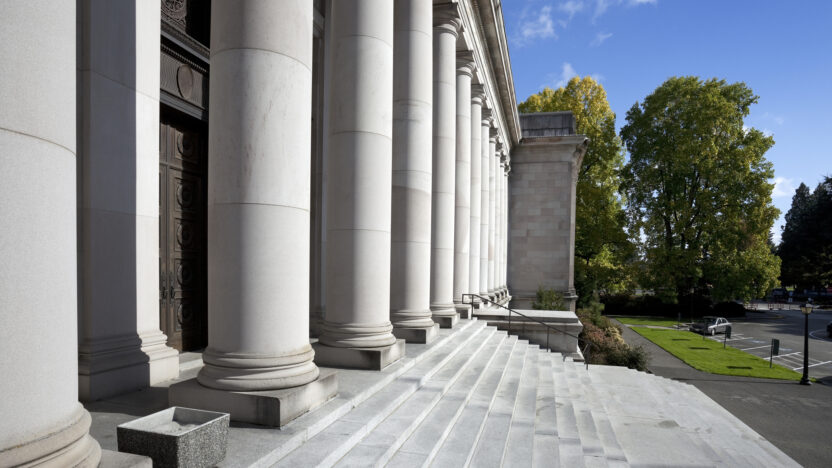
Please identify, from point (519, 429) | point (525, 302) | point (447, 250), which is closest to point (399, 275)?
point (447, 250)

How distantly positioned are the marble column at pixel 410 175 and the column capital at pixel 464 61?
10328 mm

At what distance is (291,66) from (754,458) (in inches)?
761

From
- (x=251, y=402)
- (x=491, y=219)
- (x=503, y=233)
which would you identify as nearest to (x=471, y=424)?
(x=251, y=402)

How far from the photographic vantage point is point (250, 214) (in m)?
9.10

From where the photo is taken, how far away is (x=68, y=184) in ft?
17.6

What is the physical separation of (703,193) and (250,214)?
8182 centimetres

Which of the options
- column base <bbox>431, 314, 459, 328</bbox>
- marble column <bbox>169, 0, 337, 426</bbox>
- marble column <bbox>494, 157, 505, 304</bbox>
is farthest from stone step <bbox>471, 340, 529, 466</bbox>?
marble column <bbox>494, 157, 505, 304</bbox>

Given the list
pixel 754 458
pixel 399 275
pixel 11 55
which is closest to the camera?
pixel 11 55

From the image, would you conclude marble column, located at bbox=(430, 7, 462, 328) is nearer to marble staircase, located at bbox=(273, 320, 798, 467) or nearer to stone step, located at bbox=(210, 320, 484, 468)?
marble staircase, located at bbox=(273, 320, 798, 467)

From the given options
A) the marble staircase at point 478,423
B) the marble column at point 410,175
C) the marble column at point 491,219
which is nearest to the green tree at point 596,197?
the marble column at point 491,219

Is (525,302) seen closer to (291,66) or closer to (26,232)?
(291,66)

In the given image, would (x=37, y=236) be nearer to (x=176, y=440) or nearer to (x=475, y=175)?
(x=176, y=440)

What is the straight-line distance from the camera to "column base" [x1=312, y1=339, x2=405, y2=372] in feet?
44.3

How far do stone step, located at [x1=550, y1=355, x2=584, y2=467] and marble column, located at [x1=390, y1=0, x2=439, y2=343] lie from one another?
543 centimetres
